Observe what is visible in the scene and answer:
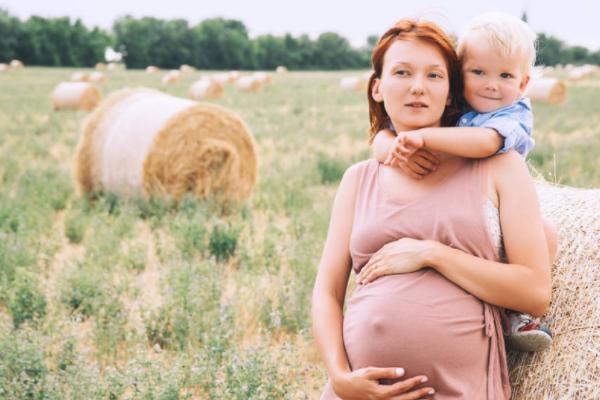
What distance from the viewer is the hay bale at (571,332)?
2.23 m

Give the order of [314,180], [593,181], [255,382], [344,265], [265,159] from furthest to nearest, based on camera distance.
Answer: [265,159] < [314,180] < [593,181] < [255,382] < [344,265]

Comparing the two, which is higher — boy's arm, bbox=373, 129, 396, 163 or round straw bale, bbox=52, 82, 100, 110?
boy's arm, bbox=373, 129, 396, 163

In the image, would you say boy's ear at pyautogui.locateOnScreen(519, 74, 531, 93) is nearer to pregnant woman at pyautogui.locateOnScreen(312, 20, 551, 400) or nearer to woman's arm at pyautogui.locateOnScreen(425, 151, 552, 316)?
pregnant woman at pyautogui.locateOnScreen(312, 20, 551, 400)

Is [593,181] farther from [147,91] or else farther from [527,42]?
[527,42]

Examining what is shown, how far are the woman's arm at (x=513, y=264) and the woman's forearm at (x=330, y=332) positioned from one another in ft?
1.42

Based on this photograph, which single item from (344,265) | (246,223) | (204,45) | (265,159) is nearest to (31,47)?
(204,45)

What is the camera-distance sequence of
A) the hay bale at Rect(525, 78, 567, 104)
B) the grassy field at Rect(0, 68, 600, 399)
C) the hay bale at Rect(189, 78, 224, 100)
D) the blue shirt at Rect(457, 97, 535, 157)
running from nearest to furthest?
the blue shirt at Rect(457, 97, 535, 157) < the grassy field at Rect(0, 68, 600, 399) < the hay bale at Rect(525, 78, 567, 104) < the hay bale at Rect(189, 78, 224, 100)

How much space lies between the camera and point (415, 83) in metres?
2.23

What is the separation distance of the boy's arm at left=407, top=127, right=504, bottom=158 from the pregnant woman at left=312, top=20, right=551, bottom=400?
0.24 feet

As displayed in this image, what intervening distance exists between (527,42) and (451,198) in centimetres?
59

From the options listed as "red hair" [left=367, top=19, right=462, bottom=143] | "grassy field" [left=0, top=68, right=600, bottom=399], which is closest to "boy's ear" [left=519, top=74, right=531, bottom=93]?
"red hair" [left=367, top=19, right=462, bottom=143]

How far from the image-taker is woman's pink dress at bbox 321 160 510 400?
6.76ft

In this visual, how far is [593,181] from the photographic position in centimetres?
800

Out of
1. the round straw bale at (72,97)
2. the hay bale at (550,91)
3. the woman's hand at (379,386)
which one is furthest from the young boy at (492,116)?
the hay bale at (550,91)
